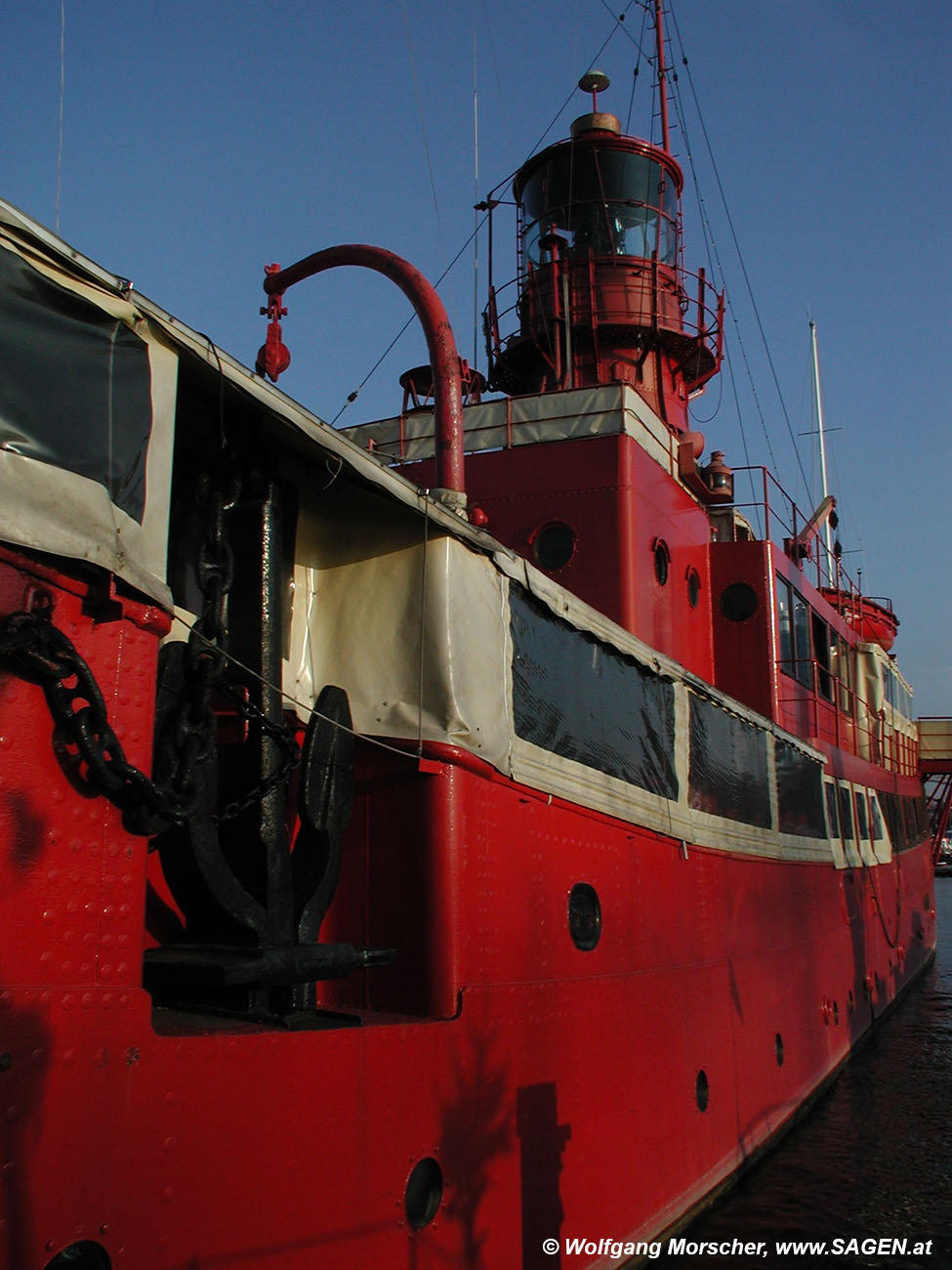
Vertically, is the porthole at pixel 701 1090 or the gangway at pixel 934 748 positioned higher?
the gangway at pixel 934 748

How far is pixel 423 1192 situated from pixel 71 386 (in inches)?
156

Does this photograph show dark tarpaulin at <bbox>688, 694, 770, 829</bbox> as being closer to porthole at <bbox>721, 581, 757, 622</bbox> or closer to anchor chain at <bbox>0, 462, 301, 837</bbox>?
porthole at <bbox>721, 581, 757, 622</bbox>

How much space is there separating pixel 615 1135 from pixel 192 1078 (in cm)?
380

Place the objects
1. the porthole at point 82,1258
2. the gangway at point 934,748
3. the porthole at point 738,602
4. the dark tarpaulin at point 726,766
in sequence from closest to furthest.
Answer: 1. the porthole at point 82,1258
2. the dark tarpaulin at point 726,766
3. the porthole at point 738,602
4. the gangway at point 934,748

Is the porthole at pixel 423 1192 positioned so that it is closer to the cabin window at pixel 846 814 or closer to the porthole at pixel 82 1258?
the porthole at pixel 82 1258

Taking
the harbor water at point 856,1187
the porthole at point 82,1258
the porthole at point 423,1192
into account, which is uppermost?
the porthole at point 82,1258

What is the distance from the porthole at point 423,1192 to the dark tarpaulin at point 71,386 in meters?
3.31

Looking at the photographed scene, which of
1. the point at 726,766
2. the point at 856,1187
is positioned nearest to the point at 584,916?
the point at 726,766

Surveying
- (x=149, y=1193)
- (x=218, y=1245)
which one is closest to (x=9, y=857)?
(x=149, y=1193)

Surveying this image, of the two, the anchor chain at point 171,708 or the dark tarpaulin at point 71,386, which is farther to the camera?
the dark tarpaulin at point 71,386

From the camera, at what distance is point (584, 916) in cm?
704

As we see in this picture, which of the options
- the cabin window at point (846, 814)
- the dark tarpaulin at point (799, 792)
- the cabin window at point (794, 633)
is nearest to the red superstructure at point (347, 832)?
the dark tarpaulin at point (799, 792)

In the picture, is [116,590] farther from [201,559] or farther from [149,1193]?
[149,1193]

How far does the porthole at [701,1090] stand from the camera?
8453 millimetres
